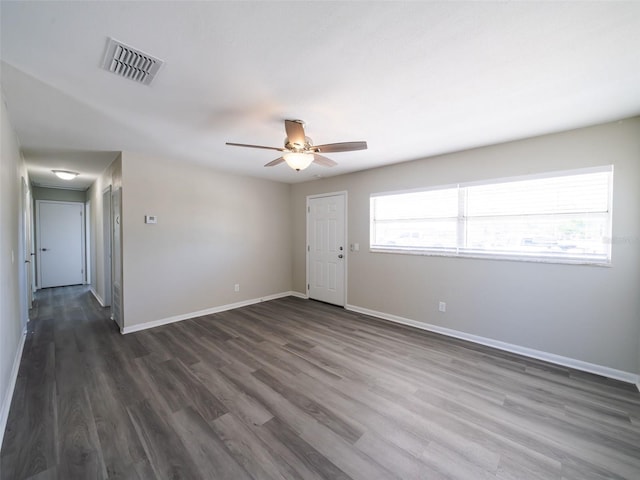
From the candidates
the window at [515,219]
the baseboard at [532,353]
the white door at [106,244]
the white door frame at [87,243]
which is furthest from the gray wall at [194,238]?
the white door frame at [87,243]

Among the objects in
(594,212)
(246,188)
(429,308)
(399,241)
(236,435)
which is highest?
(246,188)

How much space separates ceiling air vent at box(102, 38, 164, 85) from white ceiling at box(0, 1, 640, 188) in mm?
49

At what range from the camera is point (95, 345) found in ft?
10.2

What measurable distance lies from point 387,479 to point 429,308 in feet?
8.30

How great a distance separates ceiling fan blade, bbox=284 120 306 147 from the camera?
2.29 metres

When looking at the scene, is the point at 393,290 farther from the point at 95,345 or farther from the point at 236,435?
the point at 95,345

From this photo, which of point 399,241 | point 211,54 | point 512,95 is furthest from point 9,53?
point 399,241

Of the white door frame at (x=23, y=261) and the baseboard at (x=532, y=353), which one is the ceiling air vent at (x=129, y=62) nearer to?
the white door frame at (x=23, y=261)

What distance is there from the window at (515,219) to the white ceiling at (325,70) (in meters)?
0.59

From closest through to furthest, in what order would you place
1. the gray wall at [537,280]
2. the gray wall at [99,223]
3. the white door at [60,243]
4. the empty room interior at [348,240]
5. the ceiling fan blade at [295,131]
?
1. the empty room interior at [348,240]
2. the ceiling fan blade at [295,131]
3. the gray wall at [537,280]
4. the gray wall at [99,223]
5. the white door at [60,243]

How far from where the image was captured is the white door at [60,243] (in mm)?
5863

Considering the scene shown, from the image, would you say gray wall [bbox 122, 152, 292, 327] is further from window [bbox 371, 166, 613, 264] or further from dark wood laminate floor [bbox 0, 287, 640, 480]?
window [bbox 371, 166, 613, 264]

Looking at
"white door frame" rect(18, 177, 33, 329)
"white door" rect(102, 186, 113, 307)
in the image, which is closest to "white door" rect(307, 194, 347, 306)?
"white door" rect(102, 186, 113, 307)

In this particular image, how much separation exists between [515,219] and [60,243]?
9.02 m
